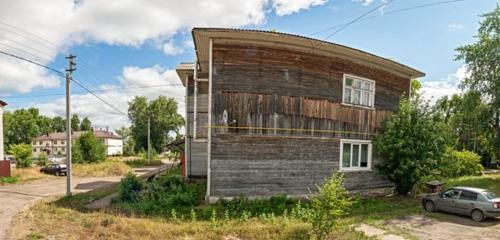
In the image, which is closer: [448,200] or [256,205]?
[256,205]

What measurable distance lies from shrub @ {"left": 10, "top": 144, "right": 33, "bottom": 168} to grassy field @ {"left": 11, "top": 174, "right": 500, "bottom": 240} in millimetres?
24809

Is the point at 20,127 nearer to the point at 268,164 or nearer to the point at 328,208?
the point at 268,164

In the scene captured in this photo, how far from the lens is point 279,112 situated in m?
13.4

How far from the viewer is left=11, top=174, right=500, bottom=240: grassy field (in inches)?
363

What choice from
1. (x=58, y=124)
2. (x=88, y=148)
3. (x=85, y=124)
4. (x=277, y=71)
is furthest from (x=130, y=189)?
(x=58, y=124)

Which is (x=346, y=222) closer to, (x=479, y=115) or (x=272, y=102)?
(x=272, y=102)

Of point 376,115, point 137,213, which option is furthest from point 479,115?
point 137,213

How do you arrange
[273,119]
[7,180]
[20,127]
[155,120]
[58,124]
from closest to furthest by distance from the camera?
[273,119], [7,180], [155,120], [20,127], [58,124]

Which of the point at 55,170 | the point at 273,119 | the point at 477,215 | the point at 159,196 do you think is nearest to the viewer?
the point at 477,215

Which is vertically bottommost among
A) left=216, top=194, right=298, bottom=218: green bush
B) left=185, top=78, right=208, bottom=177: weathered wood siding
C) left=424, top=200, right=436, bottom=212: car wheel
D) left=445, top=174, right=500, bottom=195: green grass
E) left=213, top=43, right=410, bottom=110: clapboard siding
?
left=445, top=174, right=500, bottom=195: green grass

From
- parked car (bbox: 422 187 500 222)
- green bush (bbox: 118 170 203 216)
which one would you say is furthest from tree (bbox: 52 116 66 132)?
parked car (bbox: 422 187 500 222)

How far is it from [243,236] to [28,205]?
454 inches

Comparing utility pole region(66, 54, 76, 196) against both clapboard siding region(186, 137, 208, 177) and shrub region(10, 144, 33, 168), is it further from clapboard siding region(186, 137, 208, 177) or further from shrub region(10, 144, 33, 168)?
shrub region(10, 144, 33, 168)

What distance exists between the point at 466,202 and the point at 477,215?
1.87ft
